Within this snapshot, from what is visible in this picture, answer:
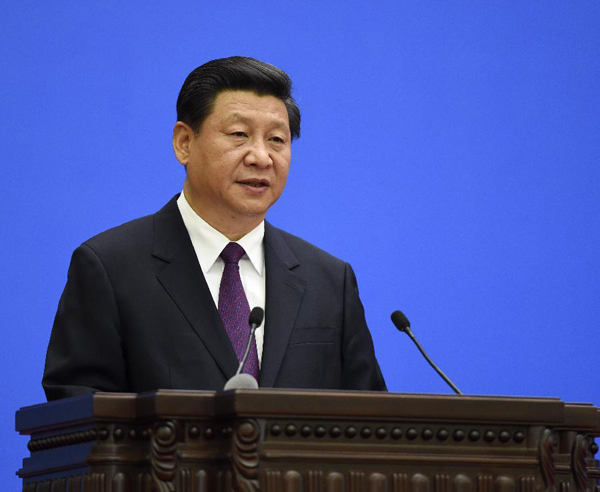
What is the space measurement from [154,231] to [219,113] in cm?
31

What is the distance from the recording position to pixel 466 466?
6.19ft

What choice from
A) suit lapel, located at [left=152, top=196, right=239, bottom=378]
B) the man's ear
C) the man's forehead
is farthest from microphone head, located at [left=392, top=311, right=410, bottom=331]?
the man's ear

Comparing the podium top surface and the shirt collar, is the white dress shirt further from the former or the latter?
the podium top surface

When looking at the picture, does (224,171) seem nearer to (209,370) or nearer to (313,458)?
(209,370)

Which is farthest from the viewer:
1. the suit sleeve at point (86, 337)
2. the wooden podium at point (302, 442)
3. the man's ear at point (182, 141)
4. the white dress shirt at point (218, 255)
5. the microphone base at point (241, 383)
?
Answer: the man's ear at point (182, 141)

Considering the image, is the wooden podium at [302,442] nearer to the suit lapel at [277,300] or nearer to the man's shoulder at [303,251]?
the suit lapel at [277,300]

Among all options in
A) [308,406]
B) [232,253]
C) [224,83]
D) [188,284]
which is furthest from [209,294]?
[308,406]

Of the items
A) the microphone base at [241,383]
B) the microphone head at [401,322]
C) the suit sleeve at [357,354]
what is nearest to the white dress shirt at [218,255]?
the suit sleeve at [357,354]

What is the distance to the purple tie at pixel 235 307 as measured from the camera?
254cm

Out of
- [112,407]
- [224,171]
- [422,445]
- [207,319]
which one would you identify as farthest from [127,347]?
[422,445]

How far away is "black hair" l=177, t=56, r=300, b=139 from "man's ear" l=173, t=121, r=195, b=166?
2 cm

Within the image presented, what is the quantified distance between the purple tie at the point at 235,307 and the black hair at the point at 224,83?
322 millimetres

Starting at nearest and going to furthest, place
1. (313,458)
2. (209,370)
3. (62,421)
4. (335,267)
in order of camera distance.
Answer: (313,458)
(62,421)
(209,370)
(335,267)

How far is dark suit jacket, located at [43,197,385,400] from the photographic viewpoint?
2.46m
